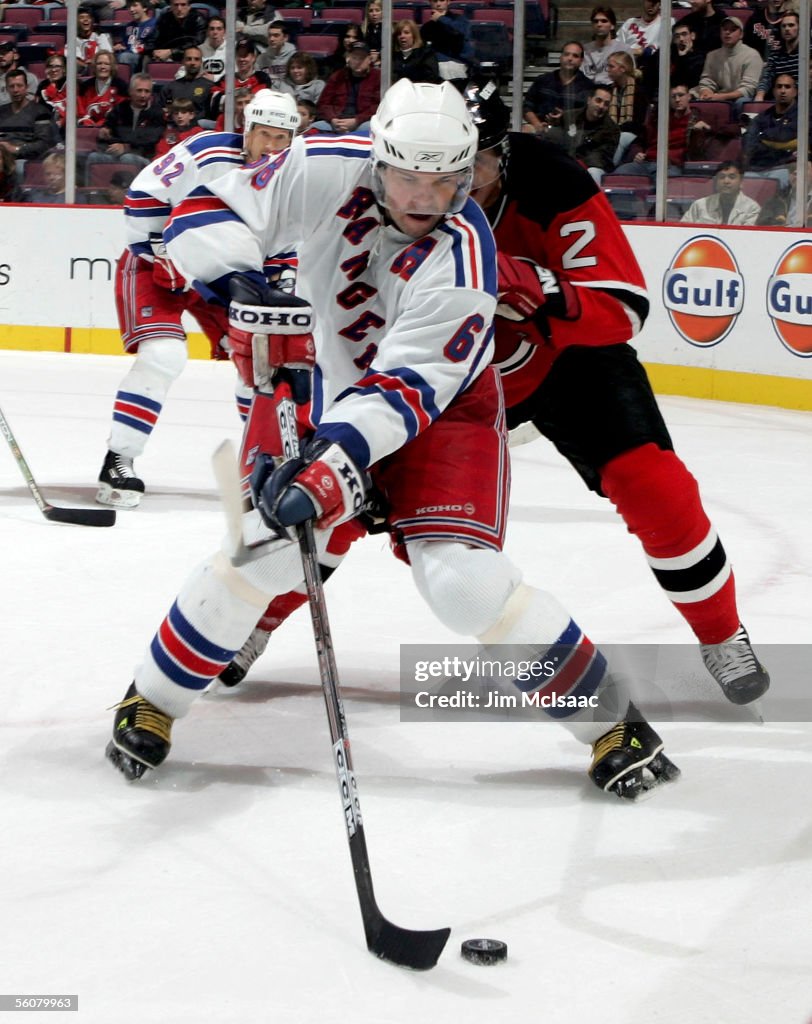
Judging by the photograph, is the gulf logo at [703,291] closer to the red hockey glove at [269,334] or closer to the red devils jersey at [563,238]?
the red devils jersey at [563,238]

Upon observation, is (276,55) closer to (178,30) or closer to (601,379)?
(178,30)

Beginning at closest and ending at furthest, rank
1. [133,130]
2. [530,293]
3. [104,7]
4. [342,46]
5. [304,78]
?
[530,293] → [342,46] → [304,78] → [133,130] → [104,7]

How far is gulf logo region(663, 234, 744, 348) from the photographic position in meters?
6.13

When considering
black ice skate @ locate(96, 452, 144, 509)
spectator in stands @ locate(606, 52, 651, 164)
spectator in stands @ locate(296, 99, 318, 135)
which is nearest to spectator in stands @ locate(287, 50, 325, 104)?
→ spectator in stands @ locate(296, 99, 318, 135)

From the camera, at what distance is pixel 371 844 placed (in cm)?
196

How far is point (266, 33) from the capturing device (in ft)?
25.6

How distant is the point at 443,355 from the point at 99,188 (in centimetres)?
600

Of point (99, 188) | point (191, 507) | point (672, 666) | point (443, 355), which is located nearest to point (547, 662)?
point (443, 355)

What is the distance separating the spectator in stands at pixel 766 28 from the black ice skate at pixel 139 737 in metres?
5.14

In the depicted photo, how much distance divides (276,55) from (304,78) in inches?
8.5

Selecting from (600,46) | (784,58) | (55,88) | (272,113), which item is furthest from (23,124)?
(272,113)

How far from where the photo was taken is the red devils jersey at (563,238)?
96.0 inches

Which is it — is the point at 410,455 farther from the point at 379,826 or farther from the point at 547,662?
the point at 379,826

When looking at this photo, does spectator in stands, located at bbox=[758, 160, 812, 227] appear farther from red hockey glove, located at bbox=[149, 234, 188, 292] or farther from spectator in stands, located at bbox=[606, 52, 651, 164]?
red hockey glove, located at bbox=[149, 234, 188, 292]
